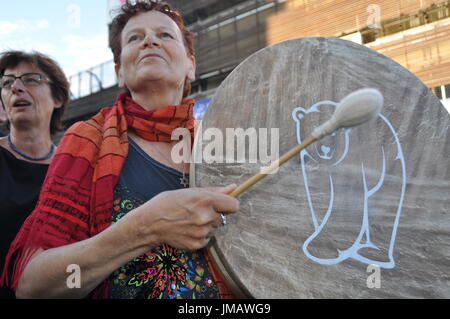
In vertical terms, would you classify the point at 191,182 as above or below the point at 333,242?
above

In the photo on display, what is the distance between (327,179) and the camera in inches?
47.5

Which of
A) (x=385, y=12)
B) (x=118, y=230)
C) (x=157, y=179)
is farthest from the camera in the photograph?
(x=385, y=12)

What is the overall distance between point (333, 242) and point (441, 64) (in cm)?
775

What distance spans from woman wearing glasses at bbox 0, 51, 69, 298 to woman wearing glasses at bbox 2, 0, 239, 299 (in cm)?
89

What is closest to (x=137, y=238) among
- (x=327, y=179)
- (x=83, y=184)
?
(x=83, y=184)

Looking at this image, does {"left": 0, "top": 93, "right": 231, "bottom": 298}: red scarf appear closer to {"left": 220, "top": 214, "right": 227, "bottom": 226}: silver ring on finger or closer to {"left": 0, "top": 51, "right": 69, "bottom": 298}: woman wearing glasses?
{"left": 220, "top": 214, "right": 227, "bottom": 226}: silver ring on finger

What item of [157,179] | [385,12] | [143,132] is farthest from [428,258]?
[385,12]

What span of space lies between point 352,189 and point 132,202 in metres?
0.66

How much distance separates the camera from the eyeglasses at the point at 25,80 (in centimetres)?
238

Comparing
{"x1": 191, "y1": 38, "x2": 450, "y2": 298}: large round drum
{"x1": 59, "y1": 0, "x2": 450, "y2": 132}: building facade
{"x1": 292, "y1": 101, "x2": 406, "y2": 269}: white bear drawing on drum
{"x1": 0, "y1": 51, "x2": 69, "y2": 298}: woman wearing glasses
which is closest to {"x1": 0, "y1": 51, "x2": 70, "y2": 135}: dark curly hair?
{"x1": 0, "y1": 51, "x2": 69, "y2": 298}: woman wearing glasses

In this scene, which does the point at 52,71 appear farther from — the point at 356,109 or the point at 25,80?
the point at 356,109

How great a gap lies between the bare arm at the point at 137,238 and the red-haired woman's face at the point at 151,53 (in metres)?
0.57

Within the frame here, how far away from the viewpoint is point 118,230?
1.01m
